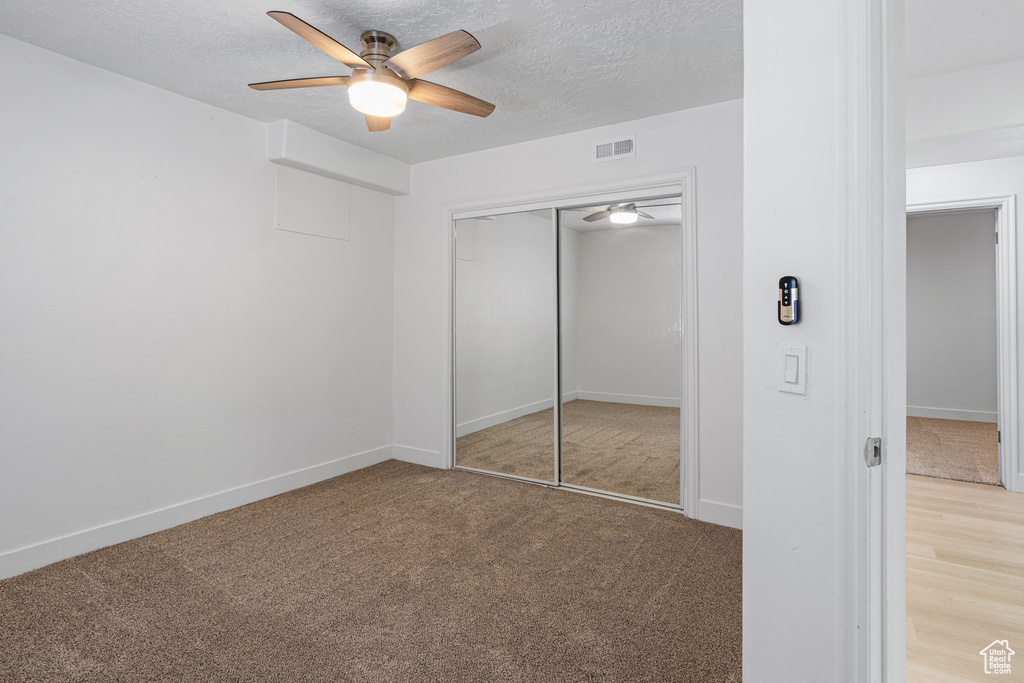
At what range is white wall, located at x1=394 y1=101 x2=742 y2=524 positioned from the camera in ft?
10.2

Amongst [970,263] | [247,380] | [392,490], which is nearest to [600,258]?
[392,490]

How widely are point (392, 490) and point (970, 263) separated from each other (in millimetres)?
6671

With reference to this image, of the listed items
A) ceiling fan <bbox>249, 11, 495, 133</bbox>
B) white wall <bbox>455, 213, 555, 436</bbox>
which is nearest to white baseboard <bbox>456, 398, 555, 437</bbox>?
white wall <bbox>455, 213, 555, 436</bbox>

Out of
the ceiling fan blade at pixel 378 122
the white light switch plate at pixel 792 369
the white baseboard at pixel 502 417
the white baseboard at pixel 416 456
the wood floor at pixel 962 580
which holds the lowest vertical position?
the wood floor at pixel 962 580

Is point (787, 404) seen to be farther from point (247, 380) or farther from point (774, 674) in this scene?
point (247, 380)

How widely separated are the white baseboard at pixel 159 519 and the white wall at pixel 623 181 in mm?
849

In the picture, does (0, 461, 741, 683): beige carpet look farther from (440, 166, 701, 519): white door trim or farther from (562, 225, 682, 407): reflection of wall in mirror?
(562, 225, 682, 407): reflection of wall in mirror

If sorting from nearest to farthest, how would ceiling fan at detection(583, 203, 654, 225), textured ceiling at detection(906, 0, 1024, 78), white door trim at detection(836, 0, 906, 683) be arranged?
white door trim at detection(836, 0, 906, 683), textured ceiling at detection(906, 0, 1024, 78), ceiling fan at detection(583, 203, 654, 225)

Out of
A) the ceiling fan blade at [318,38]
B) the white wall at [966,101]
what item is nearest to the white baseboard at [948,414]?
the white wall at [966,101]

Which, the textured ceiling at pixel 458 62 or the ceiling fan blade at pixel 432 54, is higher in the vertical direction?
the textured ceiling at pixel 458 62

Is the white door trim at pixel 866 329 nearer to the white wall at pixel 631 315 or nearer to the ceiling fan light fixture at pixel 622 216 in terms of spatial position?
the white wall at pixel 631 315

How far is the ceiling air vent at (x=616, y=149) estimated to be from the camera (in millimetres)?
3432

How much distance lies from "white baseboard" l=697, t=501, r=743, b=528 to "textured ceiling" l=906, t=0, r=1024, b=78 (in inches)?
98.4

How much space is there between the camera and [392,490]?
12.1 ft
